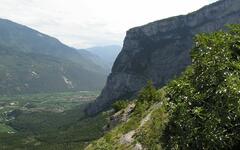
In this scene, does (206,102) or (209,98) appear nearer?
(206,102)

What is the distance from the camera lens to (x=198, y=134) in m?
29.5

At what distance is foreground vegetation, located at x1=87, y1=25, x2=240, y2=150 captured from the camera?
28.5 metres

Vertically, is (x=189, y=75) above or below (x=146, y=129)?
above

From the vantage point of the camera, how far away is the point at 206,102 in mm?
30594

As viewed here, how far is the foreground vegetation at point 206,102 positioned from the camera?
28.5 meters

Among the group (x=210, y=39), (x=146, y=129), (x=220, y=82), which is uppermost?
(x=210, y=39)

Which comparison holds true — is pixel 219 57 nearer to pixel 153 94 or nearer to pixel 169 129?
pixel 169 129

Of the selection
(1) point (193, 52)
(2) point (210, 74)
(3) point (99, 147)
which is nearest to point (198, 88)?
(2) point (210, 74)

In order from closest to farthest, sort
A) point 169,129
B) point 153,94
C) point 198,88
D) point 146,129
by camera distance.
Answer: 1. point 198,88
2. point 169,129
3. point 146,129
4. point 153,94

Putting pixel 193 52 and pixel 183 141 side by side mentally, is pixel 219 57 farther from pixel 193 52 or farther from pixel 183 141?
pixel 183 141

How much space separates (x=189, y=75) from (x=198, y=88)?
3100 mm

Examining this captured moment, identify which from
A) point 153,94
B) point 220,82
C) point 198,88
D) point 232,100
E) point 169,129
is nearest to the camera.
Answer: point 232,100

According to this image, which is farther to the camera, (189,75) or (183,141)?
(189,75)

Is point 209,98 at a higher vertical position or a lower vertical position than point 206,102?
higher
